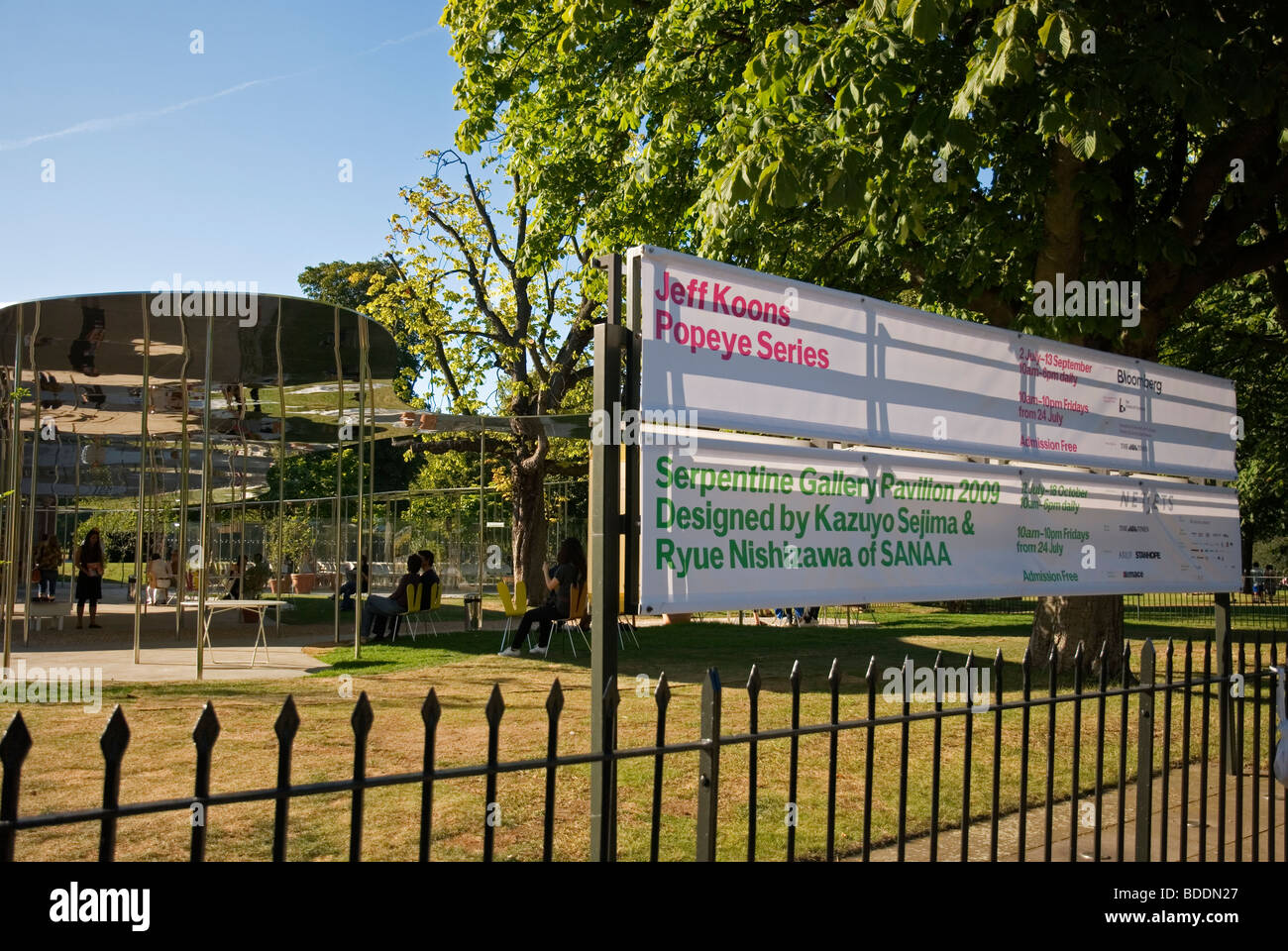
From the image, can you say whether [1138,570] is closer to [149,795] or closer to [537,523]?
[149,795]

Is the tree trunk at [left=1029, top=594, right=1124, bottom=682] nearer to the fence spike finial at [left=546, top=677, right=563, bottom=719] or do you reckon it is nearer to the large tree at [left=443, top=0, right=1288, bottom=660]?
the large tree at [left=443, top=0, right=1288, bottom=660]

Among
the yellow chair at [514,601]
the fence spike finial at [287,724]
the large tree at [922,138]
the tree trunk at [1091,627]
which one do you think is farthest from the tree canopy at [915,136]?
the fence spike finial at [287,724]

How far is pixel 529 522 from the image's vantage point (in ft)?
73.4

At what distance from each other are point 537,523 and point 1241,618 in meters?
18.9

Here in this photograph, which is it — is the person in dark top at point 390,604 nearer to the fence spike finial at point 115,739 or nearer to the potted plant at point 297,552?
the fence spike finial at point 115,739

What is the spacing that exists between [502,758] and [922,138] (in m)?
5.13

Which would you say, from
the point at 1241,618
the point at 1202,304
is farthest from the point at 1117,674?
the point at 1241,618

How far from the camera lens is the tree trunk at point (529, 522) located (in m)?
22.2

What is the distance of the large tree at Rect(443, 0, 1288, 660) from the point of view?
6.99 meters

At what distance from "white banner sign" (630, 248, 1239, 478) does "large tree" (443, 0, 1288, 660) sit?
1.84 meters

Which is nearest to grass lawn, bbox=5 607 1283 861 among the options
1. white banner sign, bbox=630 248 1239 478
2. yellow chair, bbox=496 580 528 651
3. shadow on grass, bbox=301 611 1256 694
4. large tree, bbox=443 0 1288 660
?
shadow on grass, bbox=301 611 1256 694

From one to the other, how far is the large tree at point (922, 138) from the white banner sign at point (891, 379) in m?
1.84

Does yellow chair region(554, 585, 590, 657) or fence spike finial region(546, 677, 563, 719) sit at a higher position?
fence spike finial region(546, 677, 563, 719)

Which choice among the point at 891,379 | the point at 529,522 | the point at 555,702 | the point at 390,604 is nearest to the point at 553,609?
the point at 390,604
